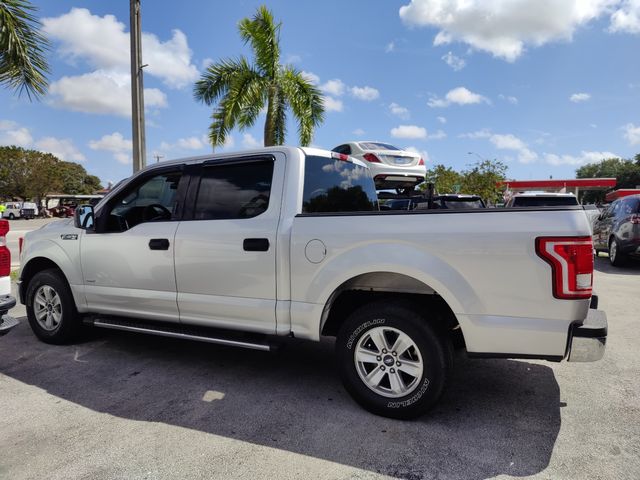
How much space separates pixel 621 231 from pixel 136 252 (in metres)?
10.1

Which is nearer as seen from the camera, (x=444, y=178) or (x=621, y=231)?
(x=621, y=231)

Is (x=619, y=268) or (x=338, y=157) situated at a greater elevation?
(x=338, y=157)

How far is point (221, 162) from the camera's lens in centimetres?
404

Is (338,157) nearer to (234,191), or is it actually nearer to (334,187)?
(334,187)

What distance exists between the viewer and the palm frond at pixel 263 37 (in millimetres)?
13961

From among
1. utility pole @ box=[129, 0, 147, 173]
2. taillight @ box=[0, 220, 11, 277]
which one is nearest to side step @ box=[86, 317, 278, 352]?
taillight @ box=[0, 220, 11, 277]

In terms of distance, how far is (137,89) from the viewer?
9.55m

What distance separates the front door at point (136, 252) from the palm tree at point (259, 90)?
9.69 meters

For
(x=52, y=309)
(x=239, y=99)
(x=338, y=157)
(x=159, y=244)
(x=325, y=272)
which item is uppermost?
(x=239, y=99)

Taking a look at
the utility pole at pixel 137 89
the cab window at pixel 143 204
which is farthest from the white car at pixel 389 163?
the utility pole at pixel 137 89

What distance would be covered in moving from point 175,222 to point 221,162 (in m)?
0.65

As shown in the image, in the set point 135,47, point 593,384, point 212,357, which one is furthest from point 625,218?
point 135,47

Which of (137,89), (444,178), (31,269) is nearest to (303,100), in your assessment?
(137,89)

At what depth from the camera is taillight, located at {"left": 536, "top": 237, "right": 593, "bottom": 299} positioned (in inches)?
106
